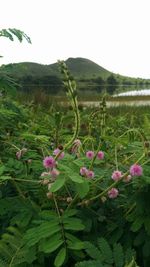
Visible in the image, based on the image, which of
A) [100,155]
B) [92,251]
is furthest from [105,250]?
[100,155]

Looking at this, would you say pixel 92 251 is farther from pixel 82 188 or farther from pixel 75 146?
pixel 75 146

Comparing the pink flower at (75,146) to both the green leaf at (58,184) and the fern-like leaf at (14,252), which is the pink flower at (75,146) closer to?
the green leaf at (58,184)

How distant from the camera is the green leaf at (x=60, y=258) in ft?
5.32

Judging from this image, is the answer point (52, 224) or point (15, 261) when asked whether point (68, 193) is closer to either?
point (52, 224)

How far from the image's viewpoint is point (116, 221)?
186cm

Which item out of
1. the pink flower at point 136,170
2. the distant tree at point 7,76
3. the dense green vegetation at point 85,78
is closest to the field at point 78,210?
the pink flower at point 136,170

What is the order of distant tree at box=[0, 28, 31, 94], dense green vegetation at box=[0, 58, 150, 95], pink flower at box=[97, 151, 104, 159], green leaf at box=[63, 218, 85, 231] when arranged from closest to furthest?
green leaf at box=[63, 218, 85, 231]
pink flower at box=[97, 151, 104, 159]
distant tree at box=[0, 28, 31, 94]
dense green vegetation at box=[0, 58, 150, 95]

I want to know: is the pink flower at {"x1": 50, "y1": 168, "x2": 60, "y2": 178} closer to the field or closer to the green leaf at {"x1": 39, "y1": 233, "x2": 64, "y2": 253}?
the field

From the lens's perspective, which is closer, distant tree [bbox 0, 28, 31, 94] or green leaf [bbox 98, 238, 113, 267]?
green leaf [bbox 98, 238, 113, 267]

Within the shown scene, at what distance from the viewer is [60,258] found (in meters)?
1.65

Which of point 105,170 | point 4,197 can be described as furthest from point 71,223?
point 4,197

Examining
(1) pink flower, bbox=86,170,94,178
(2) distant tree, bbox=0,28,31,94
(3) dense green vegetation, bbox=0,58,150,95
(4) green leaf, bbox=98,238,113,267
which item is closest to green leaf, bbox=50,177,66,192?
(1) pink flower, bbox=86,170,94,178

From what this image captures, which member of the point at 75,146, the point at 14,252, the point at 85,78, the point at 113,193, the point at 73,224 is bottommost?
the point at 85,78

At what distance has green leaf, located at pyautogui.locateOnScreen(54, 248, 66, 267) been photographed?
5.32 feet
